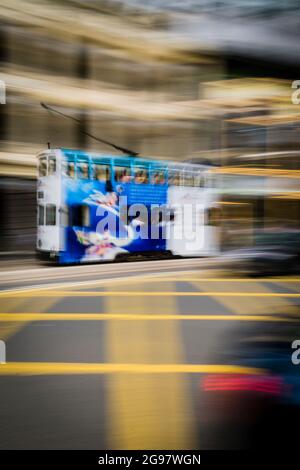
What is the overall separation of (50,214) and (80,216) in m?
2.50

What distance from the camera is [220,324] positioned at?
4.33 metres

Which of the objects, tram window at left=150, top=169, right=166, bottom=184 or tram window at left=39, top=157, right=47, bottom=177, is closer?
tram window at left=39, top=157, right=47, bottom=177

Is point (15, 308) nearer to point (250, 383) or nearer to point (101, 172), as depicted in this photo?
point (101, 172)

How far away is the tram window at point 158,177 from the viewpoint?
17.8ft

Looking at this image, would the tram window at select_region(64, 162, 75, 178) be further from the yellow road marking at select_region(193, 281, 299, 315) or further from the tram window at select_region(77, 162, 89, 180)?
the yellow road marking at select_region(193, 281, 299, 315)

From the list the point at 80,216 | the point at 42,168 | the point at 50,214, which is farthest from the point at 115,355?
the point at 80,216

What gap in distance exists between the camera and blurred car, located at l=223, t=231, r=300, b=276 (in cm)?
289

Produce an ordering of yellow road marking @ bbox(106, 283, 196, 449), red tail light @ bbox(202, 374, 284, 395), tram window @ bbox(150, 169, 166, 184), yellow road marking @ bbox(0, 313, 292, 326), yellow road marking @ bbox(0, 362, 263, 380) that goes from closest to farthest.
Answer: red tail light @ bbox(202, 374, 284, 395) → yellow road marking @ bbox(106, 283, 196, 449) → yellow road marking @ bbox(0, 362, 263, 380) → yellow road marking @ bbox(0, 313, 292, 326) → tram window @ bbox(150, 169, 166, 184)

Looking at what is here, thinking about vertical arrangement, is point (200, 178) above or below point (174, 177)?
below

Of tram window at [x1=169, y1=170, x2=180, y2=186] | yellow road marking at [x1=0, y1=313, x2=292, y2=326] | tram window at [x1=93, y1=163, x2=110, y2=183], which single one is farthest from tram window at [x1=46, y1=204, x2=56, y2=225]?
tram window at [x1=169, y1=170, x2=180, y2=186]

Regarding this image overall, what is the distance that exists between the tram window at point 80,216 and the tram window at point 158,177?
1410mm

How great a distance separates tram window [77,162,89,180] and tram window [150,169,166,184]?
79 centimetres

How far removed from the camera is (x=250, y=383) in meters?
1.84
